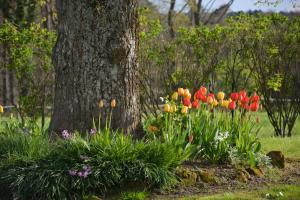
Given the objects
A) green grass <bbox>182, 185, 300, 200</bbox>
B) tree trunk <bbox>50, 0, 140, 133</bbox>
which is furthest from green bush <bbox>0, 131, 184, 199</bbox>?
tree trunk <bbox>50, 0, 140, 133</bbox>

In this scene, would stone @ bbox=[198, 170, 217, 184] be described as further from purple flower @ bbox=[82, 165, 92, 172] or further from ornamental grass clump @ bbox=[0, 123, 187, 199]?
purple flower @ bbox=[82, 165, 92, 172]

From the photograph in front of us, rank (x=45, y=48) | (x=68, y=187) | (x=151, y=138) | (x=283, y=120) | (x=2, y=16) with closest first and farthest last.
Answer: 1. (x=68, y=187)
2. (x=151, y=138)
3. (x=45, y=48)
4. (x=283, y=120)
5. (x=2, y=16)

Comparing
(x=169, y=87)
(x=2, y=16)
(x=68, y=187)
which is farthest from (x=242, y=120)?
(x=2, y=16)

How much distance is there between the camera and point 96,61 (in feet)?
25.9

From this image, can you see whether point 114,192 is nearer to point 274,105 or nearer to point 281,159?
point 281,159

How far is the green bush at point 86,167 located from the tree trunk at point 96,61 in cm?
94

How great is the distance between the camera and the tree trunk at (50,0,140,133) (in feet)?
25.8

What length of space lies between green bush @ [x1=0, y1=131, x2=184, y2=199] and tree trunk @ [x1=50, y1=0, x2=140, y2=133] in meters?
0.94

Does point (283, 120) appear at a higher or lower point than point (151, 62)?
lower

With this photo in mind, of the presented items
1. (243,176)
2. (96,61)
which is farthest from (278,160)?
(96,61)

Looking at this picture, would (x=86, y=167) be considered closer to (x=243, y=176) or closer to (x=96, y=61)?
(x=96, y=61)

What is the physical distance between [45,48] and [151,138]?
612 centimetres

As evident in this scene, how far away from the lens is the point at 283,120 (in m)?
14.3

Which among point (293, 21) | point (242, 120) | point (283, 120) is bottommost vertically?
point (283, 120)
